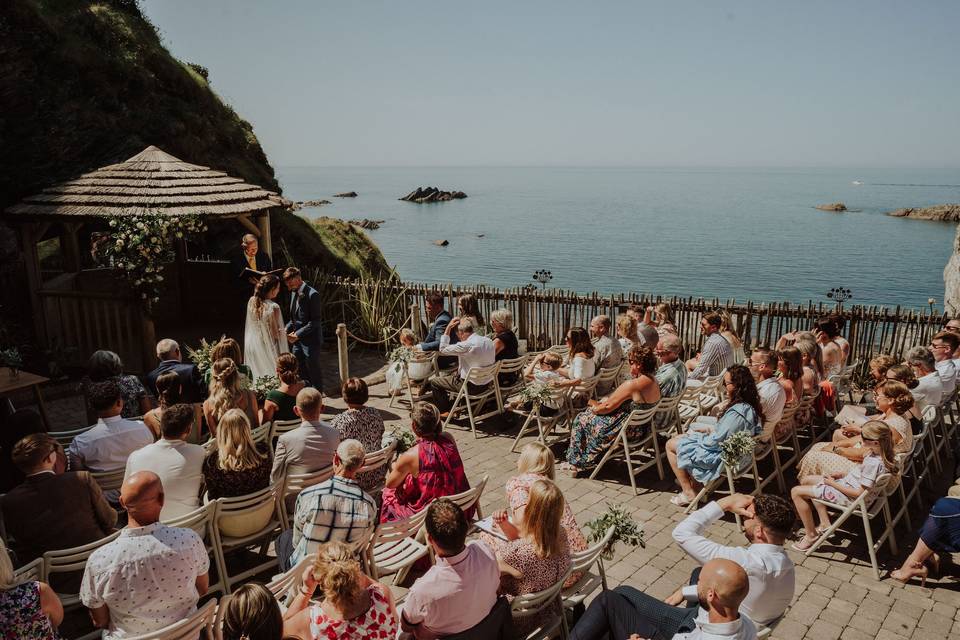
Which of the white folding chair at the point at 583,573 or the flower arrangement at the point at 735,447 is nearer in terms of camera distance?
the white folding chair at the point at 583,573

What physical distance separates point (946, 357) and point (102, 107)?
57.3ft

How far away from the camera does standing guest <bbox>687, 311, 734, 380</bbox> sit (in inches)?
362

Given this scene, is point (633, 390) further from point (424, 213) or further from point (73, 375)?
point (424, 213)

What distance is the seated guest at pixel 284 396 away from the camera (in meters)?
7.01

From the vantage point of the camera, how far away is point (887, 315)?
11.4 meters

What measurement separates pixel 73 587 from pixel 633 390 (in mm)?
5422

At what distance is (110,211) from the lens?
10.5 metres

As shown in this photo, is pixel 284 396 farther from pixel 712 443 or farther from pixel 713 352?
pixel 713 352

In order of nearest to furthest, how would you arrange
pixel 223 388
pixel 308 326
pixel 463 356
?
pixel 223 388 < pixel 463 356 < pixel 308 326

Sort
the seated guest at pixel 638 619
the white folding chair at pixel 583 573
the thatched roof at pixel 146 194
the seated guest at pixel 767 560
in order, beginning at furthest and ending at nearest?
1. the thatched roof at pixel 146 194
2. the white folding chair at pixel 583 573
3. the seated guest at pixel 767 560
4. the seated guest at pixel 638 619

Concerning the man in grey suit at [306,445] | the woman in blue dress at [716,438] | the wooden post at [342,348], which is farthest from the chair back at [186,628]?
the wooden post at [342,348]

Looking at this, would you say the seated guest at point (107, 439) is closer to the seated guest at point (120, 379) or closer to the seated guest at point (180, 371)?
the seated guest at point (120, 379)

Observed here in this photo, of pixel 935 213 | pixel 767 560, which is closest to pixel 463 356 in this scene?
pixel 767 560

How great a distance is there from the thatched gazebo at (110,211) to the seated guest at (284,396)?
4.55 m
